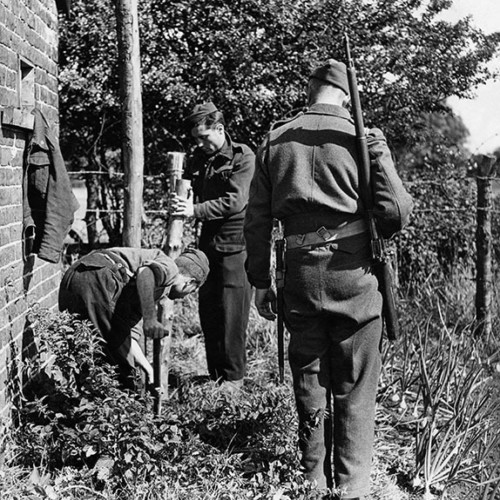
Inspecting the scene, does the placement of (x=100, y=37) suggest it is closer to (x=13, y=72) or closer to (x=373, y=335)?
(x=13, y=72)

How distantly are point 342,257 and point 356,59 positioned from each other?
619cm

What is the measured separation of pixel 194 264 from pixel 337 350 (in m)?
1.16

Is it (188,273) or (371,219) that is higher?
(371,219)

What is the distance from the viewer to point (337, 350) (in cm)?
409

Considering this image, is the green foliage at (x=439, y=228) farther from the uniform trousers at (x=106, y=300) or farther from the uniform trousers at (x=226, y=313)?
the uniform trousers at (x=106, y=300)

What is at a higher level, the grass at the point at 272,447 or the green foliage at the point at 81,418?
the green foliage at the point at 81,418

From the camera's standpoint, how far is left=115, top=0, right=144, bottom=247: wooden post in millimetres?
5441

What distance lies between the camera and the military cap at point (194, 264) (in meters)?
4.83

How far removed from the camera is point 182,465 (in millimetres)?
4082

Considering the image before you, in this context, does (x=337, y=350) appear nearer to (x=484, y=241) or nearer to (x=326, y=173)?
(x=326, y=173)

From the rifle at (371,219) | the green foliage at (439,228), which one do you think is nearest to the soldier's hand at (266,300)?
the rifle at (371,219)

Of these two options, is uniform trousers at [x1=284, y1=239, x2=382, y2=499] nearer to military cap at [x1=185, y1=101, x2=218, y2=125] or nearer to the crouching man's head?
the crouching man's head

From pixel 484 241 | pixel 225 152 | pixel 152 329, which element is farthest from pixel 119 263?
pixel 484 241

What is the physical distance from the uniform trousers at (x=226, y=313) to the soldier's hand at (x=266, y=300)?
1346 millimetres
